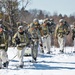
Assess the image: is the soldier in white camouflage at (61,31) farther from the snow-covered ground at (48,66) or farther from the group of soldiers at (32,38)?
the snow-covered ground at (48,66)

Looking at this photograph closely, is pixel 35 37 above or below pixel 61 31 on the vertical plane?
below

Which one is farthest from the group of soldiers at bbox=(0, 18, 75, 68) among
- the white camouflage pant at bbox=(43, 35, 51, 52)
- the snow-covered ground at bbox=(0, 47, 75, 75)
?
the snow-covered ground at bbox=(0, 47, 75, 75)

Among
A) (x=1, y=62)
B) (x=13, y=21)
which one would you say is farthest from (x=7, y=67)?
(x=13, y=21)

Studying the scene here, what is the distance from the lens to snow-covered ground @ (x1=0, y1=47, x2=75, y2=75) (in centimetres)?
1579

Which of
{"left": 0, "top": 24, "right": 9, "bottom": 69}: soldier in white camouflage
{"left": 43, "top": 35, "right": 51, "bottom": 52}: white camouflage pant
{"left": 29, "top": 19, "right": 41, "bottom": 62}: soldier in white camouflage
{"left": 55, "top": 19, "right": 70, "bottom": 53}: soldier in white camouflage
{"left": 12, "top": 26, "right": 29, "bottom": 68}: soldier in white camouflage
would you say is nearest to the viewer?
{"left": 0, "top": 24, "right": 9, "bottom": 69}: soldier in white camouflage

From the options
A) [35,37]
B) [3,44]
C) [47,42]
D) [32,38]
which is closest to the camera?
[3,44]

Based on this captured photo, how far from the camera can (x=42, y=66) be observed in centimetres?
1769

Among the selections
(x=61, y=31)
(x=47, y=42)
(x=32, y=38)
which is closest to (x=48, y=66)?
(x=32, y=38)

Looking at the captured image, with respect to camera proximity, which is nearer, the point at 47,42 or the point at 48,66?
the point at 48,66

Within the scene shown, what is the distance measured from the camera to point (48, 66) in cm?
1773

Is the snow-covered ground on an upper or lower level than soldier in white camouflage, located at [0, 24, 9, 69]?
lower

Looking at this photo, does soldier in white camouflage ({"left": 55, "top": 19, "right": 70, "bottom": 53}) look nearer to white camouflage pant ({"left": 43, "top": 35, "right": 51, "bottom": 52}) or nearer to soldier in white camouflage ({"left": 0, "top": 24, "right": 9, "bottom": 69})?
white camouflage pant ({"left": 43, "top": 35, "right": 51, "bottom": 52})

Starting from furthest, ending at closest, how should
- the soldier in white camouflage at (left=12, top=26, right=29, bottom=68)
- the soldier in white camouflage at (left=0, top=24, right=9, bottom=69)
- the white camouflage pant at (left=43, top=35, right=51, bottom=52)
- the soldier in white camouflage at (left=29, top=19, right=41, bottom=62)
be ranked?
the white camouflage pant at (left=43, top=35, right=51, bottom=52) < the soldier in white camouflage at (left=29, top=19, right=41, bottom=62) < the soldier in white camouflage at (left=12, top=26, right=29, bottom=68) < the soldier in white camouflage at (left=0, top=24, right=9, bottom=69)

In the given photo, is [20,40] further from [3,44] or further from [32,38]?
[32,38]
